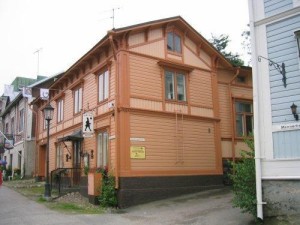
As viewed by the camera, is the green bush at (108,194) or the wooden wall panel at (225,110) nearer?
the green bush at (108,194)

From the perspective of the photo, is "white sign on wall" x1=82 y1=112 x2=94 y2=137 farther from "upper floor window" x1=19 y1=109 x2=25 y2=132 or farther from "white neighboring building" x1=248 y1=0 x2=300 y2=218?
"upper floor window" x1=19 y1=109 x2=25 y2=132

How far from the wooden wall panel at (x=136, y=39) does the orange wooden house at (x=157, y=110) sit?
0.04m

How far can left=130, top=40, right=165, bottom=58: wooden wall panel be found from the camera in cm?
1664

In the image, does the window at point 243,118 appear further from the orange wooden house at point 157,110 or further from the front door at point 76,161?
the front door at point 76,161

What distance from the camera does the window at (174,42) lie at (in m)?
17.9

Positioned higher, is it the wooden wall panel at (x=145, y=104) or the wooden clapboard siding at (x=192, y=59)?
the wooden clapboard siding at (x=192, y=59)

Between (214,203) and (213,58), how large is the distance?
8.10 metres

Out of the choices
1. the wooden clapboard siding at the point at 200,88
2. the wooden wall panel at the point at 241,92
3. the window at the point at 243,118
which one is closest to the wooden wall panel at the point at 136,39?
the wooden clapboard siding at the point at 200,88

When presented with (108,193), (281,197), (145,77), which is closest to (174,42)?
(145,77)

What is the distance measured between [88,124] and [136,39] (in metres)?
4.20

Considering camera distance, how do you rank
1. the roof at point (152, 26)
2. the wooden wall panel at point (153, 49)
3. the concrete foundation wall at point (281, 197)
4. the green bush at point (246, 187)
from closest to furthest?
1. the concrete foundation wall at point (281, 197)
2. the green bush at point (246, 187)
3. the roof at point (152, 26)
4. the wooden wall panel at point (153, 49)

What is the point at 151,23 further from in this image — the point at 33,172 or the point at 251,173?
the point at 33,172

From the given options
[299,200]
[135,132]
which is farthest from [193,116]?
[299,200]

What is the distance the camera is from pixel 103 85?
697 inches
